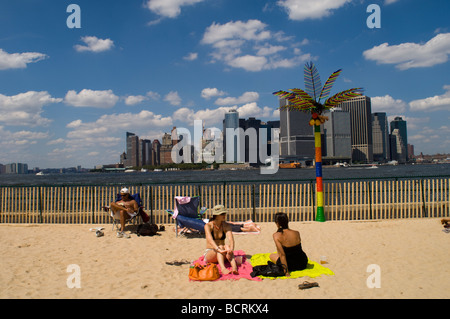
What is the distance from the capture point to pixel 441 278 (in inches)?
206

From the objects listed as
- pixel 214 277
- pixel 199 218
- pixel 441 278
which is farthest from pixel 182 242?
pixel 441 278

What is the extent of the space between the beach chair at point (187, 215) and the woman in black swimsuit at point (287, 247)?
11.9 feet

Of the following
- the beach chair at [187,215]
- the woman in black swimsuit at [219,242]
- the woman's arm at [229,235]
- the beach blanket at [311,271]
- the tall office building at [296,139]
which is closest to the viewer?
the beach blanket at [311,271]

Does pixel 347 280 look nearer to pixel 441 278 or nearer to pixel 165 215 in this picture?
pixel 441 278

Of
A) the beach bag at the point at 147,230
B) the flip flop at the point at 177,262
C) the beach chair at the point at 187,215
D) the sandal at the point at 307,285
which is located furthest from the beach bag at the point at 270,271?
the beach bag at the point at 147,230

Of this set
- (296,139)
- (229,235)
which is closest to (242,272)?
(229,235)

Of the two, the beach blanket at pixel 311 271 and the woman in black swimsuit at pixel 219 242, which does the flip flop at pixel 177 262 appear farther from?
the beach blanket at pixel 311 271

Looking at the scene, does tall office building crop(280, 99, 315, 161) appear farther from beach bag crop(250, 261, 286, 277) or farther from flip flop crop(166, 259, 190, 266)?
beach bag crop(250, 261, 286, 277)

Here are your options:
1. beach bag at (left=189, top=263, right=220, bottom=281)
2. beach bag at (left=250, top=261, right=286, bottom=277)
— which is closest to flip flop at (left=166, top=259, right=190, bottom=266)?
beach bag at (left=189, top=263, right=220, bottom=281)

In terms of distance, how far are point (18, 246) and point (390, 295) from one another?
8.20 metres

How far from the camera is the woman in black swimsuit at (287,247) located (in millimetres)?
5590

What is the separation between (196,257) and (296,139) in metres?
185

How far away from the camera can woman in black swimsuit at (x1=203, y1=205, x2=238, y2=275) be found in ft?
18.8

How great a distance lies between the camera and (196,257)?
22.8 ft
